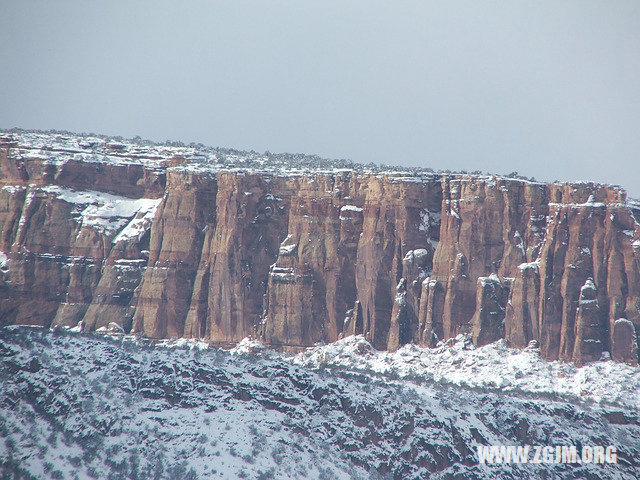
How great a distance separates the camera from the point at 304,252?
587ft

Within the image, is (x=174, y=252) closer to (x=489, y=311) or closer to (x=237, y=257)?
(x=237, y=257)

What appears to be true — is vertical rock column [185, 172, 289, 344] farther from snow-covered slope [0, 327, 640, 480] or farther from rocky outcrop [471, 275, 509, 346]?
rocky outcrop [471, 275, 509, 346]

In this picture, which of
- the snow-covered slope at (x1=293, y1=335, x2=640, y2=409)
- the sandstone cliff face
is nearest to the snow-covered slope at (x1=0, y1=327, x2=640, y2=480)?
the snow-covered slope at (x1=293, y1=335, x2=640, y2=409)

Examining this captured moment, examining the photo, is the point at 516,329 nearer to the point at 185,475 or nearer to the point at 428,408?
the point at 428,408

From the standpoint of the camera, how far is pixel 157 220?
18250 cm

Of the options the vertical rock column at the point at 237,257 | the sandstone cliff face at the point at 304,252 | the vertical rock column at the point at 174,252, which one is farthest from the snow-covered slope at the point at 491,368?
the vertical rock column at the point at 174,252

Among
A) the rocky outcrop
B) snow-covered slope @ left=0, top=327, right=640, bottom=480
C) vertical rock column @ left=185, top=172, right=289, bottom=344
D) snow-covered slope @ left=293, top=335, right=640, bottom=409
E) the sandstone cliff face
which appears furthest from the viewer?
vertical rock column @ left=185, top=172, right=289, bottom=344

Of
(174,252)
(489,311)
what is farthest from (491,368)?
(174,252)

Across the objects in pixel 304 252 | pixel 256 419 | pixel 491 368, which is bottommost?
pixel 256 419

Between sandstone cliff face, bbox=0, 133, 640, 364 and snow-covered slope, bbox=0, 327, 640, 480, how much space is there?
6.18 metres

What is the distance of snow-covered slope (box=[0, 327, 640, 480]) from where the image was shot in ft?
506

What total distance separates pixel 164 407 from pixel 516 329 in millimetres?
28251

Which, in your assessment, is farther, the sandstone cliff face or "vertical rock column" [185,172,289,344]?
"vertical rock column" [185,172,289,344]

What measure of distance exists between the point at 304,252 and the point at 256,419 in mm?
22175
